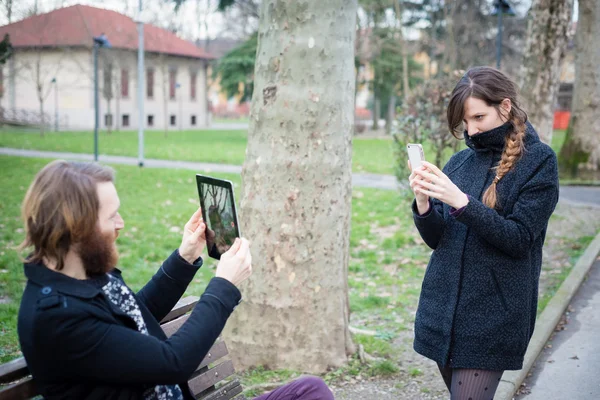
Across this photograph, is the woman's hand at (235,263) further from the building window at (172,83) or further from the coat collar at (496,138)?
the building window at (172,83)

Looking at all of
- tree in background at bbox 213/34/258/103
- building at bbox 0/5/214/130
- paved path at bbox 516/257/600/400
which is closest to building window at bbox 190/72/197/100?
building at bbox 0/5/214/130

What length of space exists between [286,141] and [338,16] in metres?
0.88

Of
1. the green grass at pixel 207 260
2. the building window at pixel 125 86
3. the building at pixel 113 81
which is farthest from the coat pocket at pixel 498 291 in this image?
the building window at pixel 125 86

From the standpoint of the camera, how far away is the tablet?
2184 mm

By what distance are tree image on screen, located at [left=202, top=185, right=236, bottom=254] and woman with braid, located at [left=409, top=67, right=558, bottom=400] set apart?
0.76 metres

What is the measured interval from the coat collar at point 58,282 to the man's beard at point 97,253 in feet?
0.20

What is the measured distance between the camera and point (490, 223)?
Answer: 250 cm

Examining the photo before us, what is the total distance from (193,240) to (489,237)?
1.09m

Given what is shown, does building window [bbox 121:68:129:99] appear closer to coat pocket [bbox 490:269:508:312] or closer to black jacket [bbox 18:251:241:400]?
coat pocket [bbox 490:269:508:312]

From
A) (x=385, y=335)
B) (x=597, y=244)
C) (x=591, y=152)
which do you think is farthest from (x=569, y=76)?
(x=385, y=335)

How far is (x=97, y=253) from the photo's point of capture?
1953mm

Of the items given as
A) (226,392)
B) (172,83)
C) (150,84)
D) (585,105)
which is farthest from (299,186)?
(172,83)

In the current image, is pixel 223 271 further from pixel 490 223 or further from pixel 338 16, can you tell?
pixel 338 16

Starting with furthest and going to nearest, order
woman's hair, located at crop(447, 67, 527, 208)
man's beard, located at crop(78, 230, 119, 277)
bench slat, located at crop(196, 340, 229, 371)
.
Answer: bench slat, located at crop(196, 340, 229, 371)
woman's hair, located at crop(447, 67, 527, 208)
man's beard, located at crop(78, 230, 119, 277)
